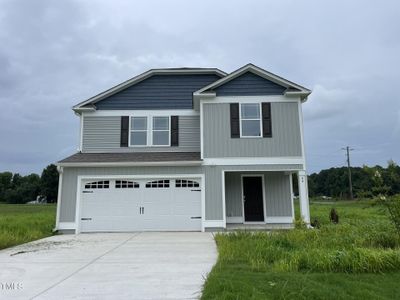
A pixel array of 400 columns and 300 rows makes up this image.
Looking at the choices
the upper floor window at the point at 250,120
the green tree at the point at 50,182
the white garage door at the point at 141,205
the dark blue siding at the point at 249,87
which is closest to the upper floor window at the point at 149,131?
the white garage door at the point at 141,205

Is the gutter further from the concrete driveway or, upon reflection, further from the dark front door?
the concrete driveway

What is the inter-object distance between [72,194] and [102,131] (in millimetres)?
3601

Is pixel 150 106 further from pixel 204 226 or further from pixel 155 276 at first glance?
pixel 155 276

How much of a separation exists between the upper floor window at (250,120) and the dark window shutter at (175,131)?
3.37 metres

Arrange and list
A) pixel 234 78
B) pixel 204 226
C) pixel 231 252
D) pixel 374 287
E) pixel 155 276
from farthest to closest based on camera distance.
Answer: pixel 234 78 → pixel 204 226 → pixel 231 252 → pixel 155 276 → pixel 374 287

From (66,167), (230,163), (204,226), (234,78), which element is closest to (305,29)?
(234,78)

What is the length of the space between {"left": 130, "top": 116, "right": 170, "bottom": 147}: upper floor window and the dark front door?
4.25 metres

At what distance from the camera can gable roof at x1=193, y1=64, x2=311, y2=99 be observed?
47.3 ft

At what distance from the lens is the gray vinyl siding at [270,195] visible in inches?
619

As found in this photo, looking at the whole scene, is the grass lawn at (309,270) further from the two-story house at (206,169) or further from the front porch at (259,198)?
the front porch at (259,198)

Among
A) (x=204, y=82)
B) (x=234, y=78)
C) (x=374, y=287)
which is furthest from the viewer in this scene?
(x=204, y=82)

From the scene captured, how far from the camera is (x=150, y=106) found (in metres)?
16.6

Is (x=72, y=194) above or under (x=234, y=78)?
under

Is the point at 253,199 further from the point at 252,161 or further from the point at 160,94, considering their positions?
the point at 160,94
